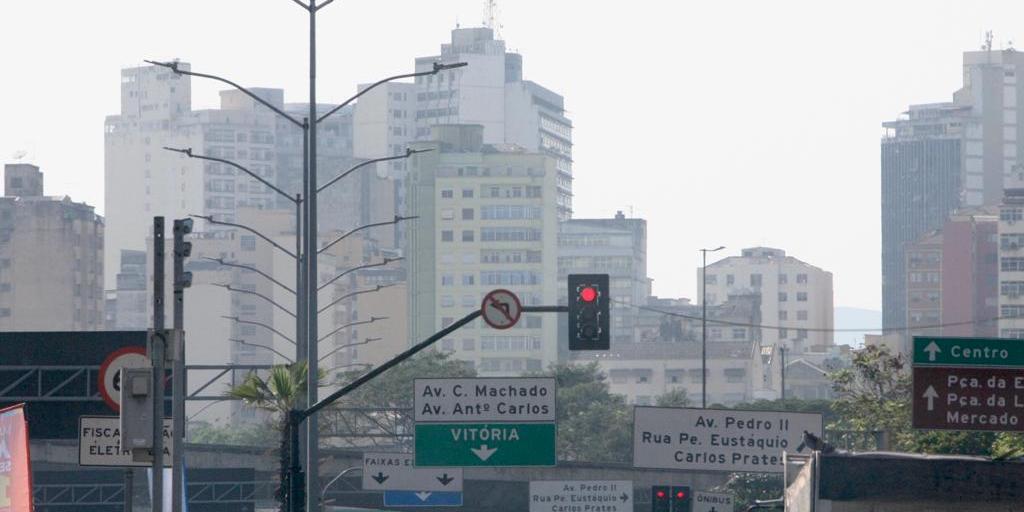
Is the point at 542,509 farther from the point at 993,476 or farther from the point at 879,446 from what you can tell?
the point at 993,476

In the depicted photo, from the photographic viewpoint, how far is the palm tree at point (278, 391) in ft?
119

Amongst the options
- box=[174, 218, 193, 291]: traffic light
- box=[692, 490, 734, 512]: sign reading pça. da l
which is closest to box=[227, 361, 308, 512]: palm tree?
box=[174, 218, 193, 291]: traffic light

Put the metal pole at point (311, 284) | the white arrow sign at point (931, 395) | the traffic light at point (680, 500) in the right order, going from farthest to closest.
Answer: the traffic light at point (680, 500)
the metal pole at point (311, 284)
the white arrow sign at point (931, 395)

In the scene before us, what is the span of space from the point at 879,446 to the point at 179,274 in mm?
20389

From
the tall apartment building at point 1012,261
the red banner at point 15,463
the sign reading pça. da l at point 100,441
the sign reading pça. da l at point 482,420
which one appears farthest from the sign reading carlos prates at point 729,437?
the tall apartment building at point 1012,261

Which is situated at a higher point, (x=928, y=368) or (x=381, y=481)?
(x=928, y=368)

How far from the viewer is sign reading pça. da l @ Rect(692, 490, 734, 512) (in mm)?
48125

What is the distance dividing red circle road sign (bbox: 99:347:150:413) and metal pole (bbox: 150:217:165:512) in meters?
0.23

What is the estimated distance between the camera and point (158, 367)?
2264 cm

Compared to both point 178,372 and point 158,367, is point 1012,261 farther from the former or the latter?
point 158,367

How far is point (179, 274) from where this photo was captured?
23.7m

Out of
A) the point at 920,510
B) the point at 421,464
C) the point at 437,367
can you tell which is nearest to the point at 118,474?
the point at 421,464

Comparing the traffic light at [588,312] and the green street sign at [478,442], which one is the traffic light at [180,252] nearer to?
the traffic light at [588,312]

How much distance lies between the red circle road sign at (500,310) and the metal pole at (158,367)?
5.48 m
